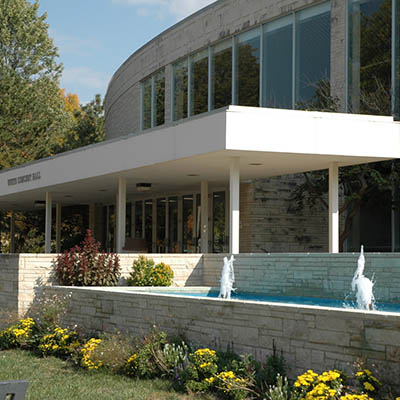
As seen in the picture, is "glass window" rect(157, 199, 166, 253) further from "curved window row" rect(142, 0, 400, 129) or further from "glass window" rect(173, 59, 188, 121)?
"curved window row" rect(142, 0, 400, 129)

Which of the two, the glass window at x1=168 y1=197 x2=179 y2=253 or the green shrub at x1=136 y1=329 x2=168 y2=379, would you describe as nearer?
the green shrub at x1=136 y1=329 x2=168 y2=379

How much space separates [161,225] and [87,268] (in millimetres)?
11797

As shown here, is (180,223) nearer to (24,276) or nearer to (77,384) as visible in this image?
(24,276)

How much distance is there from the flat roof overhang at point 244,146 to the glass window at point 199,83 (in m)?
5.45

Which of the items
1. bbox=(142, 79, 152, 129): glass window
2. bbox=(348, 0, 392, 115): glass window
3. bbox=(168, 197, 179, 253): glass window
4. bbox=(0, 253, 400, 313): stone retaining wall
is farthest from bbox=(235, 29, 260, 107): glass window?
bbox=(0, 253, 400, 313): stone retaining wall

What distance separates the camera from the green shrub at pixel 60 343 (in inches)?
530

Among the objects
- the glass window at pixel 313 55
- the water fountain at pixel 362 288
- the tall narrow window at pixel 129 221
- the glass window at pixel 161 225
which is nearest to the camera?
the water fountain at pixel 362 288

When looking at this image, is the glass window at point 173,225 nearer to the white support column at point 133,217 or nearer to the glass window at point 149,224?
the glass window at point 149,224

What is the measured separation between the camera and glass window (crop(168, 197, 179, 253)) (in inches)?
1067

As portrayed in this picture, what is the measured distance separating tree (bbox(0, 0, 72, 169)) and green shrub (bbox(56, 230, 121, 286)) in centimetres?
2273

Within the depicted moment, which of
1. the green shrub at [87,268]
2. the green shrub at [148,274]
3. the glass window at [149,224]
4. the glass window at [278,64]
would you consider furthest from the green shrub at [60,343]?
the glass window at [149,224]

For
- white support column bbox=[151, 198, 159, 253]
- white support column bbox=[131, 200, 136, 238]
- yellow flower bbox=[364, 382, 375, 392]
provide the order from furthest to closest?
white support column bbox=[131, 200, 136, 238], white support column bbox=[151, 198, 159, 253], yellow flower bbox=[364, 382, 375, 392]

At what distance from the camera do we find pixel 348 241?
2102 centimetres

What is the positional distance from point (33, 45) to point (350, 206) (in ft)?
83.6
